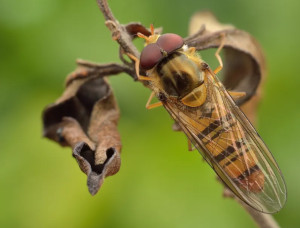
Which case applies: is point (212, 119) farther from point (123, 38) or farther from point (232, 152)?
point (123, 38)

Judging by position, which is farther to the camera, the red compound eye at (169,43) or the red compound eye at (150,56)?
the red compound eye at (169,43)

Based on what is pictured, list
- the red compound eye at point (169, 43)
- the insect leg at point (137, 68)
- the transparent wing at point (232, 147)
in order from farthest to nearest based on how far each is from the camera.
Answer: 1. the red compound eye at point (169, 43)
2. the transparent wing at point (232, 147)
3. the insect leg at point (137, 68)

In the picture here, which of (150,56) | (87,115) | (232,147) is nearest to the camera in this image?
Answer: (87,115)

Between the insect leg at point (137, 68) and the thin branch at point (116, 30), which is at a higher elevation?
the thin branch at point (116, 30)

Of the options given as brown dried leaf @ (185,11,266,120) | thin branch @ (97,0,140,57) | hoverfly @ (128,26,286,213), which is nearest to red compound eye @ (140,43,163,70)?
hoverfly @ (128,26,286,213)

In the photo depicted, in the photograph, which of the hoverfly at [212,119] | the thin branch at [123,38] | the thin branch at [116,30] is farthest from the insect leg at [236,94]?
the thin branch at [116,30]

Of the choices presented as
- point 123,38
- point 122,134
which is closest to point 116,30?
point 123,38

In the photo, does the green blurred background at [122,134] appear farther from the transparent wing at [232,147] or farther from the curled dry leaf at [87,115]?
the curled dry leaf at [87,115]
